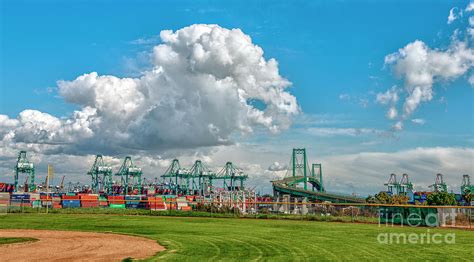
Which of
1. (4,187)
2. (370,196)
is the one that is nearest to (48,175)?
(370,196)

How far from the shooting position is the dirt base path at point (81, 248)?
17.1 metres

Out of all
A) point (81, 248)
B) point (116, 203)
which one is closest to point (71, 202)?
point (116, 203)

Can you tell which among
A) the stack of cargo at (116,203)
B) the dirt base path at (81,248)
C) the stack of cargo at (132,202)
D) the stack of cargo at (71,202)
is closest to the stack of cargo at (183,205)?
the stack of cargo at (132,202)

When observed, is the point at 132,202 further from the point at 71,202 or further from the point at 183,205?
the point at 71,202

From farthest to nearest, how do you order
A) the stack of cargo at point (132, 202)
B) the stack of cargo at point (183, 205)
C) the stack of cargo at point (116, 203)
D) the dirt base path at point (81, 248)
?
the stack of cargo at point (183, 205)
the stack of cargo at point (132, 202)
the stack of cargo at point (116, 203)
the dirt base path at point (81, 248)

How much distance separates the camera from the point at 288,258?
16359mm

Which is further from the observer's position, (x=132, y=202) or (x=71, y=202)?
(x=71, y=202)

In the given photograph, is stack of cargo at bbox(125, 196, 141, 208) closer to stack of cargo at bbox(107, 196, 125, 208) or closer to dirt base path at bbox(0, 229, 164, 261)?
stack of cargo at bbox(107, 196, 125, 208)

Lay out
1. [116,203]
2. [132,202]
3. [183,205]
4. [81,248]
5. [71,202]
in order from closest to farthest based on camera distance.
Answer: [81,248]
[132,202]
[183,205]
[71,202]
[116,203]

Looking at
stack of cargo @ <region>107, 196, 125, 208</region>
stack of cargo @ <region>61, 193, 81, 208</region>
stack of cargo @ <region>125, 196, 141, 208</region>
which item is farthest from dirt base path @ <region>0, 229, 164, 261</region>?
stack of cargo @ <region>61, 193, 81, 208</region>

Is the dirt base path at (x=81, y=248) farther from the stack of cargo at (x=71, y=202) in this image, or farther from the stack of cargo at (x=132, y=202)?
the stack of cargo at (x=71, y=202)

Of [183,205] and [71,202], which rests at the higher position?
[71,202]

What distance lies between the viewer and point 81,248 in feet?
64.3

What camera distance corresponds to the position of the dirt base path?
675 inches
